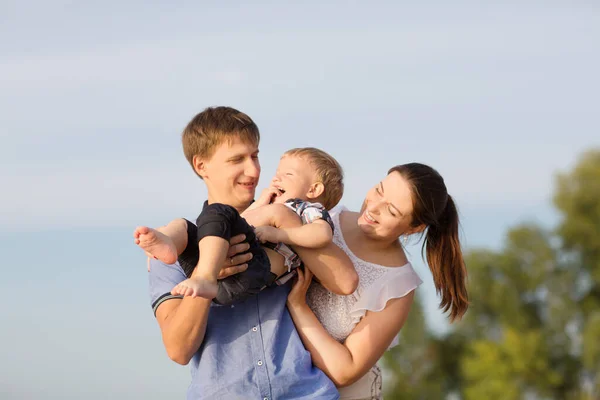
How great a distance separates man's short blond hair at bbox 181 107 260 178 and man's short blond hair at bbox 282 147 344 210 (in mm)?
301

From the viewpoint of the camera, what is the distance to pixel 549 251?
27.9 metres

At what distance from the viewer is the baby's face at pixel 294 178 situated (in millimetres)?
4859

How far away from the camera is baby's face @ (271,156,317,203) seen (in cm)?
486

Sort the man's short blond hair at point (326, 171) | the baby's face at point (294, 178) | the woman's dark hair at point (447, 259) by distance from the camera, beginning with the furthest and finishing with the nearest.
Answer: the woman's dark hair at point (447, 259) < the man's short blond hair at point (326, 171) < the baby's face at point (294, 178)

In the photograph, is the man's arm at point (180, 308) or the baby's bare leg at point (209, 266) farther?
the man's arm at point (180, 308)

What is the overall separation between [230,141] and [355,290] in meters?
1.05

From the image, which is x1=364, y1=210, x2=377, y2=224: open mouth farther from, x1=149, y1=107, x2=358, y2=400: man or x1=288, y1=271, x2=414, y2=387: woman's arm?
x1=288, y1=271, x2=414, y2=387: woman's arm

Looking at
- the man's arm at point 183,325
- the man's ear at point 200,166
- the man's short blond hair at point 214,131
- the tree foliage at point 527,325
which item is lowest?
the tree foliage at point 527,325

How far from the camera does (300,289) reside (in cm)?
457

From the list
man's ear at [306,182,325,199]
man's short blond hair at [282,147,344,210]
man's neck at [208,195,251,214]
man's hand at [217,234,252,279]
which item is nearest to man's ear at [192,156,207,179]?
man's neck at [208,195,251,214]

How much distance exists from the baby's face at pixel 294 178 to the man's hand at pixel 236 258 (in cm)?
71

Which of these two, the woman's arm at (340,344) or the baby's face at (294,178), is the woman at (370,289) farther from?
the baby's face at (294,178)

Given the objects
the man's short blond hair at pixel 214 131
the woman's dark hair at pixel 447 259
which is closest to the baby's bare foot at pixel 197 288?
the man's short blond hair at pixel 214 131

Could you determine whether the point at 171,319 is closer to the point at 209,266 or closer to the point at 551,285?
the point at 209,266
